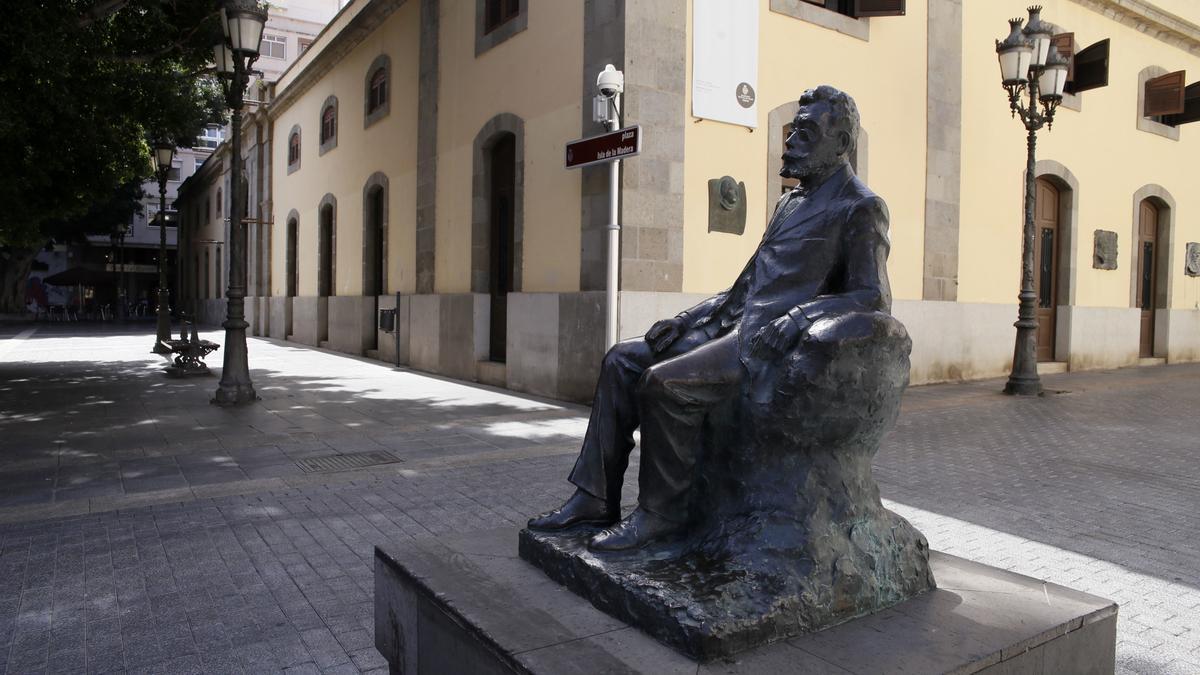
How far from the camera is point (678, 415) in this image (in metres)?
2.50

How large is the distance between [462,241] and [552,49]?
3.83 meters

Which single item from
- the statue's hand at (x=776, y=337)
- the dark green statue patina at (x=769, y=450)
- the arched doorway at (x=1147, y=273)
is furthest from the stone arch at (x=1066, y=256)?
the statue's hand at (x=776, y=337)

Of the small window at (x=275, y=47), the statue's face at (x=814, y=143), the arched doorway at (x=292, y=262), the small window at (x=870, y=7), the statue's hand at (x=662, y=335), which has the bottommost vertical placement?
the statue's hand at (x=662, y=335)

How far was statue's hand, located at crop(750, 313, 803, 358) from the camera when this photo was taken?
2.37 meters

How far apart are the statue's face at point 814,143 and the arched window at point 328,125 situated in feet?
64.3

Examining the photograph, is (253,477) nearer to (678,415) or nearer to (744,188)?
(678,415)

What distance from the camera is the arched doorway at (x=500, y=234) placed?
12.4 metres

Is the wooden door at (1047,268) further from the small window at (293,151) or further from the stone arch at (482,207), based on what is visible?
the small window at (293,151)

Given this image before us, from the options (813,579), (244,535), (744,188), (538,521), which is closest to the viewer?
(813,579)

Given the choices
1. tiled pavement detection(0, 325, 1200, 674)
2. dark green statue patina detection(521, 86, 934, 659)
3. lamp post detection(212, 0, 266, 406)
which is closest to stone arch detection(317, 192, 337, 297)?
tiled pavement detection(0, 325, 1200, 674)

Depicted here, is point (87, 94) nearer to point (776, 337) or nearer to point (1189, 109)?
point (776, 337)

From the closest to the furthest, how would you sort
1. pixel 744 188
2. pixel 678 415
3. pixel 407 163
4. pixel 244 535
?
1. pixel 678 415
2. pixel 244 535
3. pixel 744 188
4. pixel 407 163

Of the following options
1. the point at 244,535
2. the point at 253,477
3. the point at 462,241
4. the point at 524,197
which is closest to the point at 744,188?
the point at 524,197

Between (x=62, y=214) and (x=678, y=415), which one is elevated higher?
(x=62, y=214)
